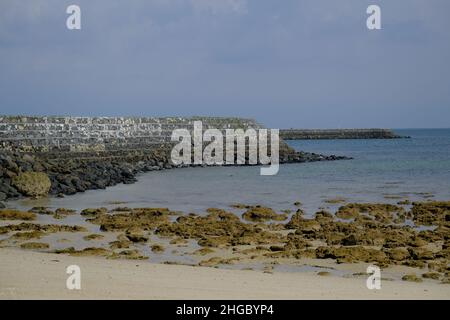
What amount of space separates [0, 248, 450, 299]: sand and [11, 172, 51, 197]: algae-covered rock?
11812 millimetres

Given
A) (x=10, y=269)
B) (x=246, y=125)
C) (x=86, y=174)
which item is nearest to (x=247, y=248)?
(x=10, y=269)

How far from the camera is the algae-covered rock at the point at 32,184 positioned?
2164 cm

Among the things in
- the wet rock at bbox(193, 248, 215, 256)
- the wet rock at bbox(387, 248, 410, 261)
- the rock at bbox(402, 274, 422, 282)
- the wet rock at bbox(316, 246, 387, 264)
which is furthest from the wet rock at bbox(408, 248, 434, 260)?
the wet rock at bbox(193, 248, 215, 256)

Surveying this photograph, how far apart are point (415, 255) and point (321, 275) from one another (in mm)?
2228

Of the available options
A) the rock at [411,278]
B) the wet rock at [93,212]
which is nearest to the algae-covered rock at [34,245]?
the wet rock at [93,212]

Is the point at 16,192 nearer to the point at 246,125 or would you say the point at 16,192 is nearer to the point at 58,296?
the point at 58,296

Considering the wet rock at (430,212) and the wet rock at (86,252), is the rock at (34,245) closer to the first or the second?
the wet rock at (86,252)

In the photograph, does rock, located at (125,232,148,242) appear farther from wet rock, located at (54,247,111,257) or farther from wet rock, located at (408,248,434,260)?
wet rock, located at (408,248,434,260)

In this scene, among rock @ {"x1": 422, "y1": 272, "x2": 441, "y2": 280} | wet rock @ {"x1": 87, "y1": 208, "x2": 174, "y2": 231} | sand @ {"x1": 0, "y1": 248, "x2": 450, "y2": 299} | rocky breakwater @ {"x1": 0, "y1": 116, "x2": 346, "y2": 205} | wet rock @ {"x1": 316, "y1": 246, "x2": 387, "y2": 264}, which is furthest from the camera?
rocky breakwater @ {"x1": 0, "y1": 116, "x2": 346, "y2": 205}

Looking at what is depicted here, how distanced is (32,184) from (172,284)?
14.8m

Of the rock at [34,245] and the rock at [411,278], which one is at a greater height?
the rock at [411,278]

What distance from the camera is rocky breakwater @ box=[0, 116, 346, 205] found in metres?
23.2

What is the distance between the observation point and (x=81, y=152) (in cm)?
3641

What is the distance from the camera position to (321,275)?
31.8 feet
